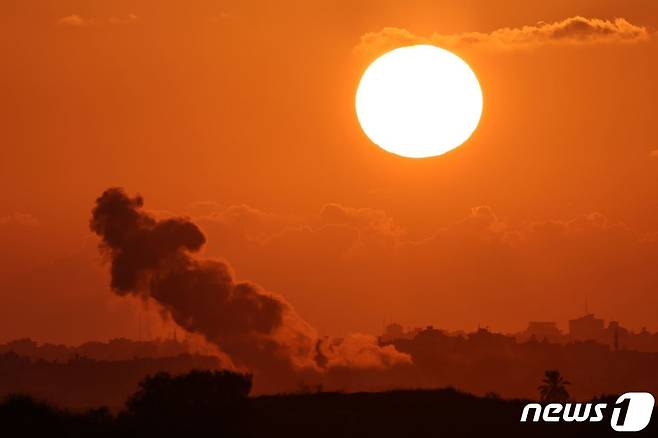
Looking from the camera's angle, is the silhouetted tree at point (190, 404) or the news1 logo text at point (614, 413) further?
the news1 logo text at point (614, 413)

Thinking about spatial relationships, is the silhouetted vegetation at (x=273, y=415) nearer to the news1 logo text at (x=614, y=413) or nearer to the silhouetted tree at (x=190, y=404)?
the silhouetted tree at (x=190, y=404)

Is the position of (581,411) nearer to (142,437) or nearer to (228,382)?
(228,382)

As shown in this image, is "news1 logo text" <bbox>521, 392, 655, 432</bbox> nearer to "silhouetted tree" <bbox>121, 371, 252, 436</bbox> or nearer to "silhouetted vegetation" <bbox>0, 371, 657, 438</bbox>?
"silhouetted vegetation" <bbox>0, 371, 657, 438</bbox>

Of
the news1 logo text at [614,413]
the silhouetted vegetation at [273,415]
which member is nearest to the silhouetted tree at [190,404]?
the silhouetted vegetation at [273,415]

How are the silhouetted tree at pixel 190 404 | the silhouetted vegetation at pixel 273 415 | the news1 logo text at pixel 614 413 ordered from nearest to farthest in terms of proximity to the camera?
the silhouetted vegetation at pixel 273 415, the silhouetted tree at pixel 190 404, the news1 logo text at pixel 614 413

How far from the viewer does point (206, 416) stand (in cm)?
10456

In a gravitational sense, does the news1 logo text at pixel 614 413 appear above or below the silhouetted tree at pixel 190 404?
above

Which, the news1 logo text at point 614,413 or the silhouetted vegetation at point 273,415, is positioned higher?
the news1 logo text at point 614,413

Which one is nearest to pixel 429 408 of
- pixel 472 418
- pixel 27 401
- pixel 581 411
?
pixel 472 418

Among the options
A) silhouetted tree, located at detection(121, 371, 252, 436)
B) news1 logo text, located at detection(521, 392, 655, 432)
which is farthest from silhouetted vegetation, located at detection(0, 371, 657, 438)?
news1 logo text, located at detection(521, 392, 655, 432)

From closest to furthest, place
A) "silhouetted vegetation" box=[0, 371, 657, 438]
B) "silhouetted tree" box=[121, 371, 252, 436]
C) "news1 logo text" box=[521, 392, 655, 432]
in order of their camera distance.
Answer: "silhouetted vegetation" box=[0, 371, 657, 438]
"silhouetted tree" box=[121, 371, 252, 436]
"news1 logo text" box=[521, 392, 655, 432]

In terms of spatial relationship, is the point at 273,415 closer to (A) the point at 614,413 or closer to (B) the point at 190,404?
(B) the point at 190,404

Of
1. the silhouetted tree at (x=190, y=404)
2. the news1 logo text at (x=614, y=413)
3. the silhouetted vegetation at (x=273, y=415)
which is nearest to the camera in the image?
the silhouetted vegetation at (x=273, y=415)

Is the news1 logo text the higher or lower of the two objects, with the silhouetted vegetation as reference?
higher
